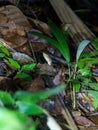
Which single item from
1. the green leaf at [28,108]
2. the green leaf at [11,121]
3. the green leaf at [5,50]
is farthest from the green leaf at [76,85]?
the green leaf at [11,121]

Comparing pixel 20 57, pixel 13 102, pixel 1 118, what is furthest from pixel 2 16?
pixel 1 118

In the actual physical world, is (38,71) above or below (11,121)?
below

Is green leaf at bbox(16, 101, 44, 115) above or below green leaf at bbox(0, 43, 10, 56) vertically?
above

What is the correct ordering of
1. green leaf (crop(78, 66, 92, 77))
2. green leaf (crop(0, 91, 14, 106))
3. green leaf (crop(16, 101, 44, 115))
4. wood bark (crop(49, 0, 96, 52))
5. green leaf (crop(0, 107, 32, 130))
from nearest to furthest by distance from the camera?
green leaf (crop(0, 107, 32, 130)), green leaf (crop(16, 101, 44, 115)), green leaf (crop(0, 91, 14, 106)), green leaf (crop(78, 66, 92, 77)), wood bark (crop(49, 0, 96, 52))

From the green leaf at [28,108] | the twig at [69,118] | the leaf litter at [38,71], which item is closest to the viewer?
the green leaf at [28,108]

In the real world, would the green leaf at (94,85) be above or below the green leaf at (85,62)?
below

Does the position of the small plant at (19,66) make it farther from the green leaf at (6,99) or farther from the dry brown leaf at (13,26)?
the green leaf at (6,99)

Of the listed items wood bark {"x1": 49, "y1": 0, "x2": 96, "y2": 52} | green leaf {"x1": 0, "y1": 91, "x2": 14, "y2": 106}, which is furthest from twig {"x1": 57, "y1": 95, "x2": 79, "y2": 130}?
wood bark {"x1": 49, "y1": 0, "x2": 96, "y2": 52}

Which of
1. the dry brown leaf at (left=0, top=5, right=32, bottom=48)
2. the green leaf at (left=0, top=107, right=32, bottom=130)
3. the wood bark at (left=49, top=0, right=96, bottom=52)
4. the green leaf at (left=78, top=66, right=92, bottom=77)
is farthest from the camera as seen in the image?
the wood bark at (left=49, top=0, right=96, bottom=52)

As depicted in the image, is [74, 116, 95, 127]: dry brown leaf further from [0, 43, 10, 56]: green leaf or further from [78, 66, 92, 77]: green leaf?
[0, 43, 10, 56]: green leaf

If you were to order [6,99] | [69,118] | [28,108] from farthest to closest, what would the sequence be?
[69,118], [6,99], [28,108]

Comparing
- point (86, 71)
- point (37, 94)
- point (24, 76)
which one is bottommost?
point (86, 71)

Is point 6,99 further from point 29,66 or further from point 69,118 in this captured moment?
point 29,66

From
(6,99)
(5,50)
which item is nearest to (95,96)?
(5,50)
